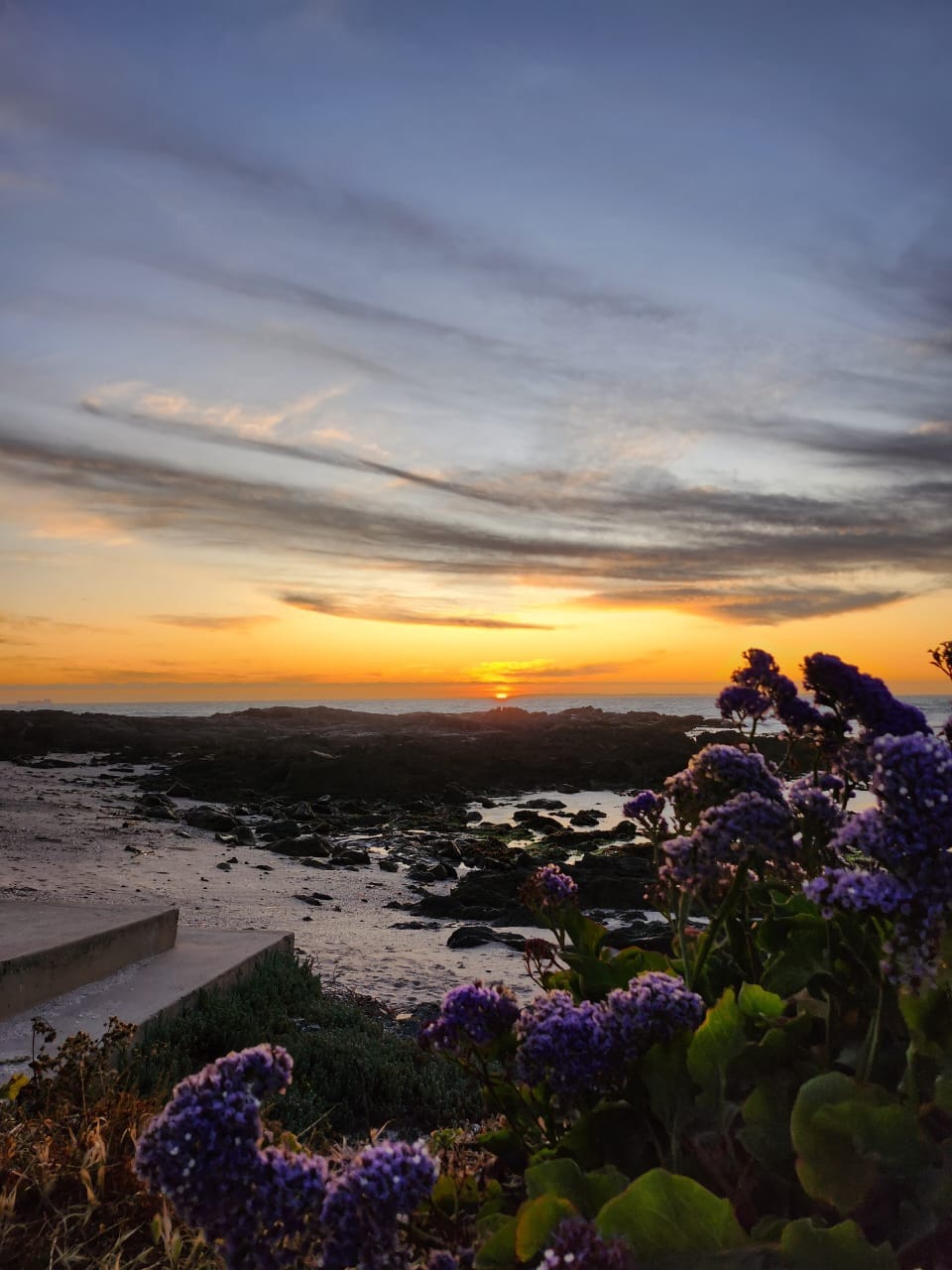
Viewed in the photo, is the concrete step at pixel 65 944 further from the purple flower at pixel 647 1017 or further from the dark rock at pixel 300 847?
the dark rock at pixel 300 847

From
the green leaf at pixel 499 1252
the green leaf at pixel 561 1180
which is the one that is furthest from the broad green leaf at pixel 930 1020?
the green leaf at pixel 499 1252

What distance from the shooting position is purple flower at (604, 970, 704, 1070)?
2.24 meters

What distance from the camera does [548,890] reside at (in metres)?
2.90

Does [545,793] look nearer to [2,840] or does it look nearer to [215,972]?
[2,840]

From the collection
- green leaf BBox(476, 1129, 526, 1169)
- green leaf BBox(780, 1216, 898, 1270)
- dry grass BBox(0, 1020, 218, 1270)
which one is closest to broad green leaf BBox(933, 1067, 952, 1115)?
green leaf BBox(780, 1216, 898, 1270)

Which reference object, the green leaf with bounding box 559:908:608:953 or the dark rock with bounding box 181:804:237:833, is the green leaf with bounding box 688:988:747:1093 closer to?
the green leaf with bounding box 559:908:608:953

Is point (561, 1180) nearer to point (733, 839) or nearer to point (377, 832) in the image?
point (733, 839)

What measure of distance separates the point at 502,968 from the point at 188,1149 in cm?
885

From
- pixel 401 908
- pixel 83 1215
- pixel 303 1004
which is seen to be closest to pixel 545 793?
pixel 401 908

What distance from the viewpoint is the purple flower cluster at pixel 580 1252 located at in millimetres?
1464

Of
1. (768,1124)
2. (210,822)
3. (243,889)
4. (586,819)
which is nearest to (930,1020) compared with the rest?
(768,1124)

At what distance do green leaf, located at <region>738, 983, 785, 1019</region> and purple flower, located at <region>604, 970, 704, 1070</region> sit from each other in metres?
0.14

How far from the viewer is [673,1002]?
7.41ft

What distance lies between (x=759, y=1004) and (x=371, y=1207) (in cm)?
112
